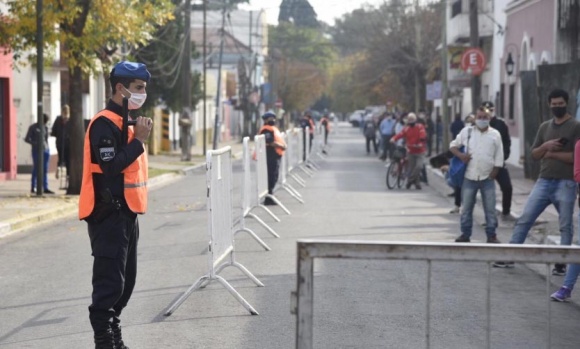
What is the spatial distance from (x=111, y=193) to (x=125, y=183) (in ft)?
0.39

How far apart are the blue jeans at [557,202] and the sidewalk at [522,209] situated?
2.58m

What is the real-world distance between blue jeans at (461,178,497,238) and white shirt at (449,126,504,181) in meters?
0.11

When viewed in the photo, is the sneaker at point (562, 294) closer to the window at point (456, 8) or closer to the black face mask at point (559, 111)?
the black face mask at point (559, 111)

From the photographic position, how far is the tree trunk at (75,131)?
23859mm

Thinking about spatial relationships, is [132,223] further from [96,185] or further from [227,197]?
[227,197]

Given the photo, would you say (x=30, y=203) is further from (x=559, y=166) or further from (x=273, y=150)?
(x=559, y=166)

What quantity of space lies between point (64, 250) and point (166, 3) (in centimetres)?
1110

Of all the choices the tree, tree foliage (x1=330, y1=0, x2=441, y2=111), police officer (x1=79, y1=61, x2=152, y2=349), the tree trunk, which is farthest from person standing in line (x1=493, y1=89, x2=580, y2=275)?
tree foliage (x1=330, y1=0, x2=441, y2=111)

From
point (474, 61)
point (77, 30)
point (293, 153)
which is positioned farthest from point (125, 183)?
point (474, 61)

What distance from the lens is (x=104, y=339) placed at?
23.8ft

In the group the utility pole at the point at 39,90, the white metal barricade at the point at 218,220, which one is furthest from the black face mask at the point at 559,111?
the utility pole at the point at 39,90

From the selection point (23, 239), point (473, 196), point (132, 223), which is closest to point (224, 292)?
point (132, 223)

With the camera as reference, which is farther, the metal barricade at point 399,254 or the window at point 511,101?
the window at point 511,101

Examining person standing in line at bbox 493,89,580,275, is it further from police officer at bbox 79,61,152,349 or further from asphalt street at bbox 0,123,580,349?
police officer at bbox 79,61,152,349
